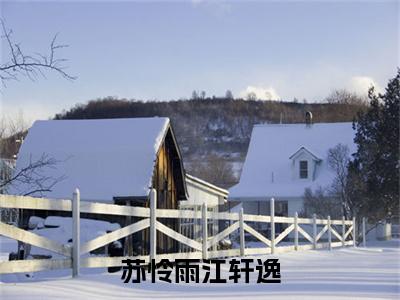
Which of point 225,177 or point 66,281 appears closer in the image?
point 66,281

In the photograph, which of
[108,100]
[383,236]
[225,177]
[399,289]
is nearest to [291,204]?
[383,236]

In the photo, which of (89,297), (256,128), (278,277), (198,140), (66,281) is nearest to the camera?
(89,297)

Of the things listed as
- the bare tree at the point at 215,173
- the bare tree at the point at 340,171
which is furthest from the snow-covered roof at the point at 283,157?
the bare tree at the point at 215,173

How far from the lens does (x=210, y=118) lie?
168 metres

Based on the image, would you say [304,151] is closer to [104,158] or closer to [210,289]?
[104,158]

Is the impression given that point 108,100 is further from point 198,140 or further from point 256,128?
point 256,128

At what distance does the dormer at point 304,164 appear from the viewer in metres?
45.4

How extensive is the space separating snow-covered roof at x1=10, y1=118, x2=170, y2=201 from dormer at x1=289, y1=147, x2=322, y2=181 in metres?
23.0

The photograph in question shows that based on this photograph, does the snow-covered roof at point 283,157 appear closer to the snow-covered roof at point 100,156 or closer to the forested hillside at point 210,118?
the snow-covered roof at point 100,156

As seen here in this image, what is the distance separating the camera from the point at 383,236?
43.8 m

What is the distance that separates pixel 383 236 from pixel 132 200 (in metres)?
25.2

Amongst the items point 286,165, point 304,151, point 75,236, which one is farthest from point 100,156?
point 286,165

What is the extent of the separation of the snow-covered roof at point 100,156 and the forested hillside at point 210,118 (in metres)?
84.7

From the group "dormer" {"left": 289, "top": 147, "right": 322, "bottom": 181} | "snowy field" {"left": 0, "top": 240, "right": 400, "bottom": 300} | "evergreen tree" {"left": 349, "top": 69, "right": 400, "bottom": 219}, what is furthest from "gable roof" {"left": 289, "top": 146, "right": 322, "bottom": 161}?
"snowy field" {"left": 0, "top": 240, "right": 400, "bottom": 300}
